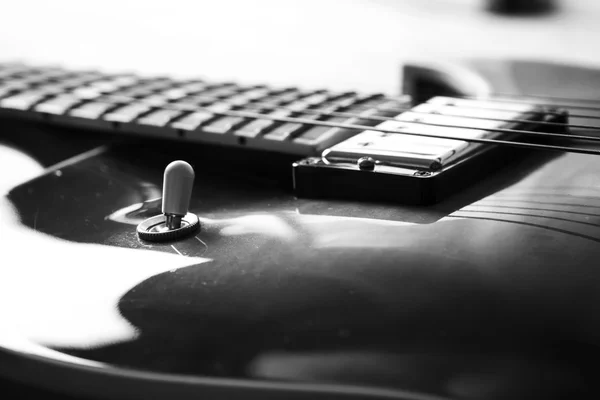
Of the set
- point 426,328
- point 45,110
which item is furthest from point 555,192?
point 45,110

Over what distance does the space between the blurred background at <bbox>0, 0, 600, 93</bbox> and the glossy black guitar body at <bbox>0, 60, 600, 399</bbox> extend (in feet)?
4.48

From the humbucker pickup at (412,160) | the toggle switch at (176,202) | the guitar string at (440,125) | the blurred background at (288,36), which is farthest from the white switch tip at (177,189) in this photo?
the blurred background at (288,36)

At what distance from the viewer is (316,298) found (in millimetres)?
480

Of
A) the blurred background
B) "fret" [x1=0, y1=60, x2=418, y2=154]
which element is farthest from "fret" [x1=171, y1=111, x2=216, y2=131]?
the blurred background

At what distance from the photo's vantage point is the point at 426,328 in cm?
45

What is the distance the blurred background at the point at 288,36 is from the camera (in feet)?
7.93

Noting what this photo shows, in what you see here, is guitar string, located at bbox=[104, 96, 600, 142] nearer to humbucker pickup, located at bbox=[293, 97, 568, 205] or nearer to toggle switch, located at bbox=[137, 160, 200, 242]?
humbucker pickup, located at bbox=[293, 97, 568, 205]

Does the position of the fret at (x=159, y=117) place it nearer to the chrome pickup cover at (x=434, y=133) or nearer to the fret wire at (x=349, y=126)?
the fret wire at (x=349, y=126)

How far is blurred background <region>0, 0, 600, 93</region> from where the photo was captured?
2.42 metres

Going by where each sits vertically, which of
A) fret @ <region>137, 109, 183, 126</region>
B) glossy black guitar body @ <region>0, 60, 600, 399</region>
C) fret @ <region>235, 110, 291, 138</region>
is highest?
fret @ <region>137, 109, 183, 126</region>

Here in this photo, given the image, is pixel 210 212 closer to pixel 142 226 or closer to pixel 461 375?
pixel 142 226

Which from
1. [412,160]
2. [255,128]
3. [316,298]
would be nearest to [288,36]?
[255,128]

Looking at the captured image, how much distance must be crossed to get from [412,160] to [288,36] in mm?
2529

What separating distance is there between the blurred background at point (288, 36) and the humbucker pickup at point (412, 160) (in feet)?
3.96
